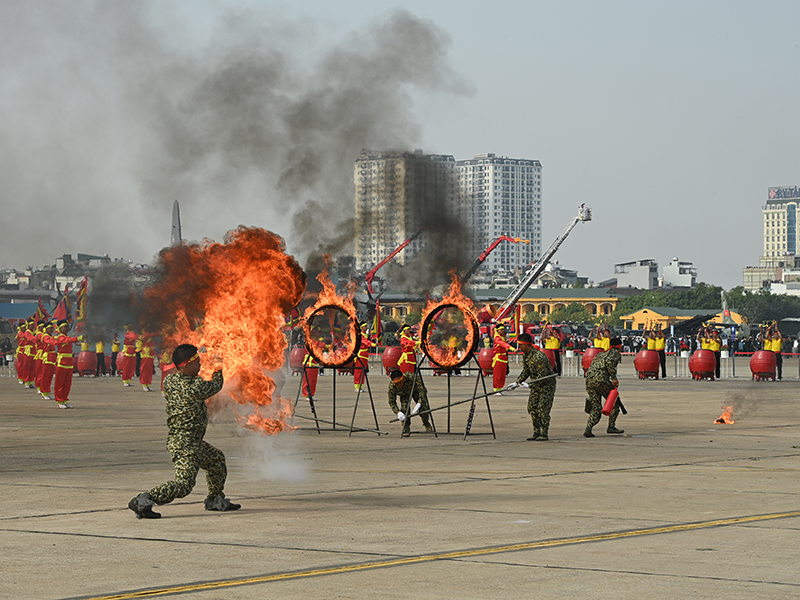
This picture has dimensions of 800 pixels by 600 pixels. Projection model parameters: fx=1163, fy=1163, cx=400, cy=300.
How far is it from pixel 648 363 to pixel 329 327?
885 inches

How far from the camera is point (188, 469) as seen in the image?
33.3ft

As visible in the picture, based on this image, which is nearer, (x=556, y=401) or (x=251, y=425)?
(x=251, y=425)

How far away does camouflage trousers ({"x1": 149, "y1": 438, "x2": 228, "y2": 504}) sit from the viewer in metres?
9.99

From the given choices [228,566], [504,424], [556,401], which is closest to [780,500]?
[228,566]

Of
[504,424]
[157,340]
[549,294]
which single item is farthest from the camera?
[549,294]

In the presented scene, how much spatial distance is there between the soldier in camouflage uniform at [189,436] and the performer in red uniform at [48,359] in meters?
18.9

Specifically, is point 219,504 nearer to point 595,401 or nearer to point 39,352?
point 595,401

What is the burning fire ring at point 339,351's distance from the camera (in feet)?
62.1

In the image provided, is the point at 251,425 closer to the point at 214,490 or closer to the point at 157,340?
the point at 214,490

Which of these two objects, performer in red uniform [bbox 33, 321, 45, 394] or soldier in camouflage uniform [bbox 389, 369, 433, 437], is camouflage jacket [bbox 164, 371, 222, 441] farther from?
performer in red uniform [bbox 33, 321, 45, 394]

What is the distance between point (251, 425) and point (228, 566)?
4617 mm

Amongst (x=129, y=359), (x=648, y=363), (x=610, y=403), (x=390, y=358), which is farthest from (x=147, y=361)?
(x=610, y=403)

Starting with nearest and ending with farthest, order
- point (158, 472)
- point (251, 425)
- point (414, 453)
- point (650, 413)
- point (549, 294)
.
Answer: point (251, 425)
point (158, 472)
point (414, 453)
point (650, 413)
point (549, 294)

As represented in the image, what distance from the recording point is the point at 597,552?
27.3 ft
